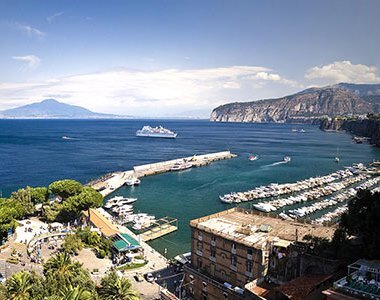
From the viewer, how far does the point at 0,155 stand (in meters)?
138

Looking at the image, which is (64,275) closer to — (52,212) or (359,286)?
(359,286)

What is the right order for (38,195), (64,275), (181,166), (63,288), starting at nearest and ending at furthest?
(63,288) < (64,275) < (38,195) < (181,166)

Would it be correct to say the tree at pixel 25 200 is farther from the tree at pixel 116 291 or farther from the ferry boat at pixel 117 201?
the tree at pixel 116 291

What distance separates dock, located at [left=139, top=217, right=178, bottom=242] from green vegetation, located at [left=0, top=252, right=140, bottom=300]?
21628mm

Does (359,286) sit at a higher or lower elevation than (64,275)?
higher

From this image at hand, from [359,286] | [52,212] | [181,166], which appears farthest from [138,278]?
[181,166]

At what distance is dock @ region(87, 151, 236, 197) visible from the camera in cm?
8462

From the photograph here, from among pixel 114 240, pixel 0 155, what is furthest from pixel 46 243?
pixel 0 155

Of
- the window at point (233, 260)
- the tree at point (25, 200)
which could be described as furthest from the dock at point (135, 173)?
the window at point (233, 260)

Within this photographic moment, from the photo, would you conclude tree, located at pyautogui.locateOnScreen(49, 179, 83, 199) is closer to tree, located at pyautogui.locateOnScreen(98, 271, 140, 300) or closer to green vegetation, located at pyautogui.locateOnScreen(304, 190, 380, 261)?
tree, located at pyautogui.locateOnScreen(98, 271, 140, 300)

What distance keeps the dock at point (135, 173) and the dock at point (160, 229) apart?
81.9 ft

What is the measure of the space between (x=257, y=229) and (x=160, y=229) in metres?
25.3

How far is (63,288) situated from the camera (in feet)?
88.5

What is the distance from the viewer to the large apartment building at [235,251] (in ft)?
97.8
